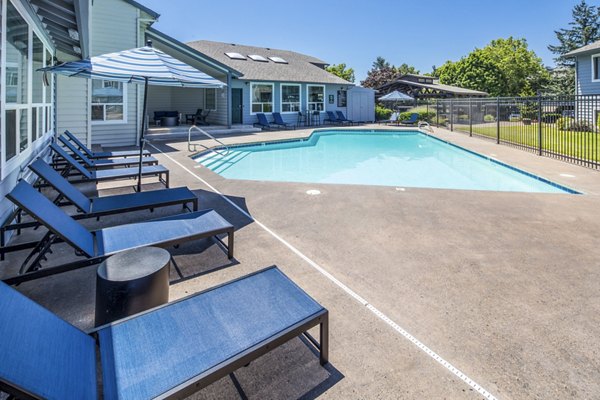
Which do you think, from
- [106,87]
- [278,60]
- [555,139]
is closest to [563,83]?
[555,139]

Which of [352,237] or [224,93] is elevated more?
[224,93]

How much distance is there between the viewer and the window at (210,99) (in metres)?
19.5

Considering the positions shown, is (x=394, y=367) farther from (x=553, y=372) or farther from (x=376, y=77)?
(x=376, y=77)

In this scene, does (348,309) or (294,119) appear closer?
(348,309)

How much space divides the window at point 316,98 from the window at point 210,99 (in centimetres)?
643

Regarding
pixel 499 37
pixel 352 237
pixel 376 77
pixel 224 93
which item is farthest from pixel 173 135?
pixel 499 37

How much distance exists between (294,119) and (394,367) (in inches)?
819

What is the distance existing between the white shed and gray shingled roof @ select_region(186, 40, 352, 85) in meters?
1.70

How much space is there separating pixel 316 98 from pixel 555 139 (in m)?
14.2

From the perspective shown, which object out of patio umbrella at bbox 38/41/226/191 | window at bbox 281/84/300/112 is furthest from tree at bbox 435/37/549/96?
patio umbrella at bbox 38/41/226/191

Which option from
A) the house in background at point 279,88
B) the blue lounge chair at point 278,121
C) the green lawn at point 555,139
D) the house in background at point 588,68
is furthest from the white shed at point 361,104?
the house in background at point 588,68

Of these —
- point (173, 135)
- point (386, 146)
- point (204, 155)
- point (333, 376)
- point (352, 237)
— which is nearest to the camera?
point (333, 376)

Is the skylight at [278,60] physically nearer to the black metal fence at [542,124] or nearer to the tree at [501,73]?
the black metal fence at [542,124]

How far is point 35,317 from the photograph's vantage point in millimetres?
1747
